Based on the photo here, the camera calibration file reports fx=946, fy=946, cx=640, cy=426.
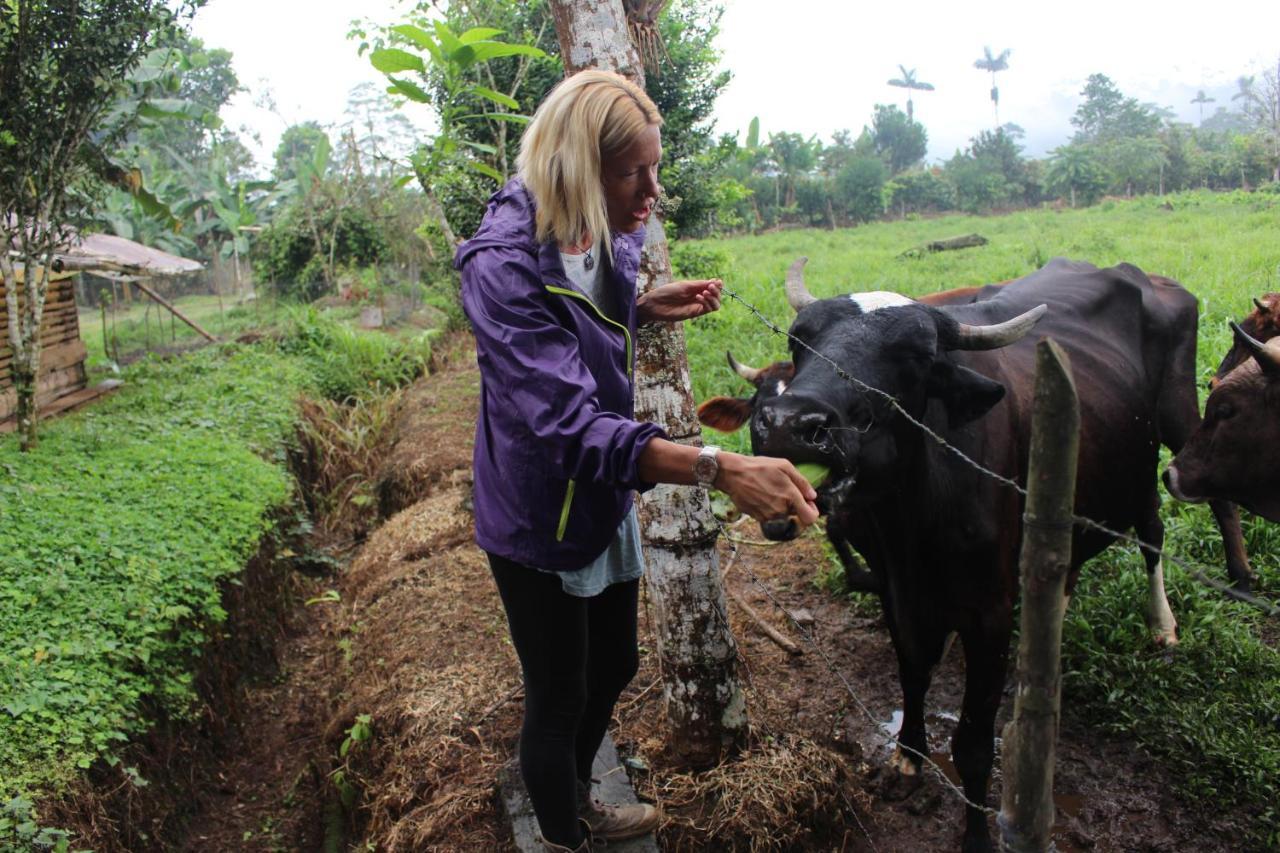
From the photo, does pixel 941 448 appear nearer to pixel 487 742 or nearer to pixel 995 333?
pixel 995 333

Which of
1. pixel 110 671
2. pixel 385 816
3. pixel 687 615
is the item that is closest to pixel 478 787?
pixel 385 816

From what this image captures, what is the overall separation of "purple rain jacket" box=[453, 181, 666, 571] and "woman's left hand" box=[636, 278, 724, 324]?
1.20 feet

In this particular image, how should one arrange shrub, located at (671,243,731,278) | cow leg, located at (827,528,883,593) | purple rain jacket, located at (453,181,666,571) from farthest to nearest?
shrub, located at (671,243,731,278) → cow leg, located at (827,528,883,593) → purple rain jacket, located at (453,181,666,571)

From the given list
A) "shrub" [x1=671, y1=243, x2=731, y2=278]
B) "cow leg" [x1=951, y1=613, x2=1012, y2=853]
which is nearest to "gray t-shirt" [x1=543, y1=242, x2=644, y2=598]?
"cow leg" [x1=951, y1=613, x2=1012, y2=853]

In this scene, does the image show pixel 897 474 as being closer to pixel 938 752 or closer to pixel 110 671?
pixel 938 752

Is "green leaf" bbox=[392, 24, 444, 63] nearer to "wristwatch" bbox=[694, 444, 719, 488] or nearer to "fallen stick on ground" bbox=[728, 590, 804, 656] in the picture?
"fallen stick on ground" bbox=[728, 590, 804, 656]

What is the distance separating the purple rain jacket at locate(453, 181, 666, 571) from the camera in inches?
69.0

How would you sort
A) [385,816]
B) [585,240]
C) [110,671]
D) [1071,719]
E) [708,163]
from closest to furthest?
[585,240] → [385,816] → [1071,719] → [110,671] → [708,163]

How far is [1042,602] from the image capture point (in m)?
1.57

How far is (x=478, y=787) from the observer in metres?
3.15

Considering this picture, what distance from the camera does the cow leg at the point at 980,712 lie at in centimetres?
293

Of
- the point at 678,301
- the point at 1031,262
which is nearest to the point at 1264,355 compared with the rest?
the point at 678,301

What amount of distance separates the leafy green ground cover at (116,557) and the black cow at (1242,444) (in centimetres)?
403

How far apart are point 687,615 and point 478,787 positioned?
0.95 metres
